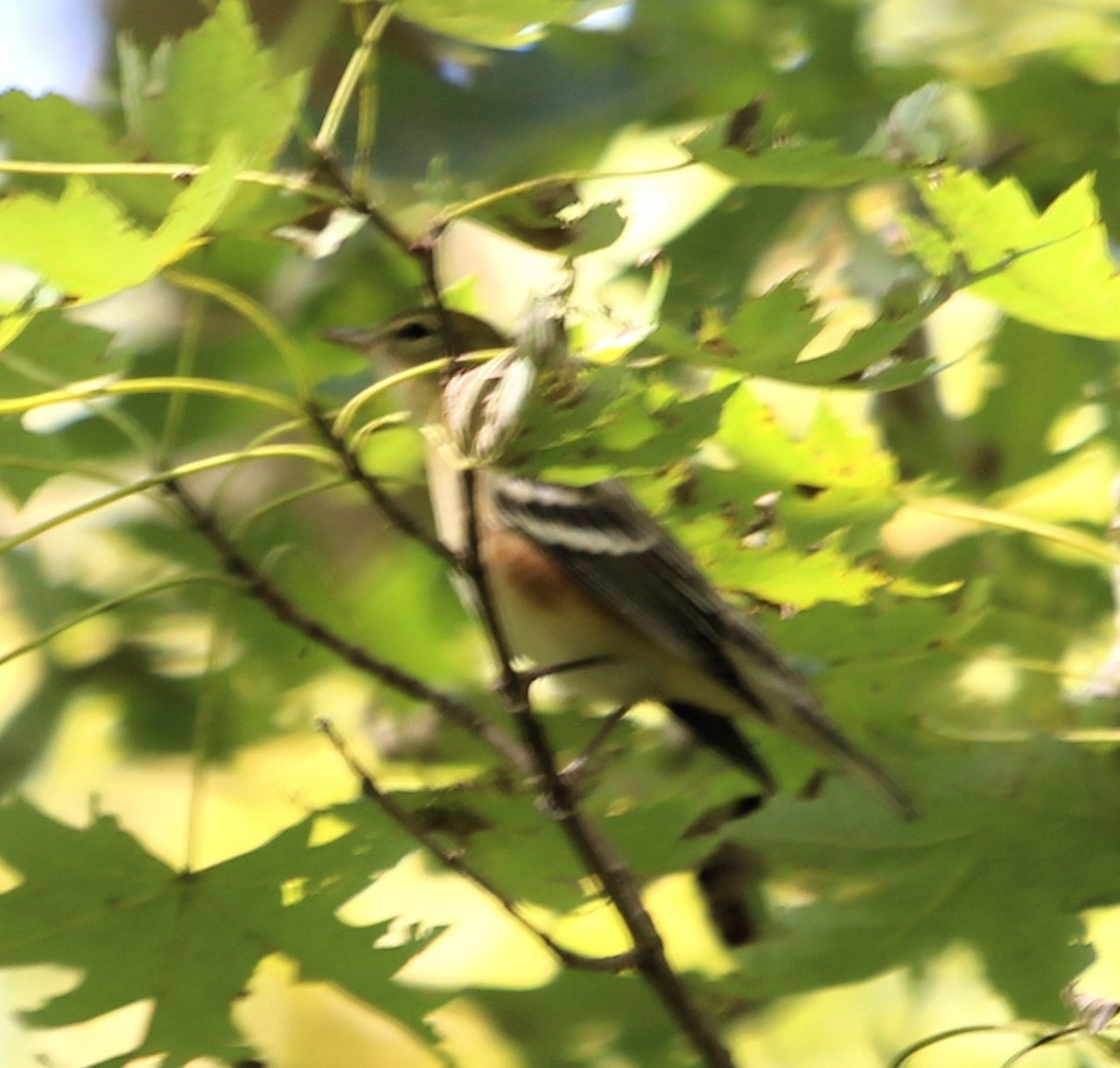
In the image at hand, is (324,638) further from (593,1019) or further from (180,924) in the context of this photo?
(593,1019)

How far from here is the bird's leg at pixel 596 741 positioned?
1463 mm

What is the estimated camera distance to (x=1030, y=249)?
3.15 ft

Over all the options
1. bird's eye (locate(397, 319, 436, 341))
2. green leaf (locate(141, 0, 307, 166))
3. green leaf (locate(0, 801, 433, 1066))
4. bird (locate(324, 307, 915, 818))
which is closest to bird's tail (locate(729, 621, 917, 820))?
bird (locate(324, 307, 915, 818))

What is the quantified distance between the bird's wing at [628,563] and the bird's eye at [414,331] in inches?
11.0

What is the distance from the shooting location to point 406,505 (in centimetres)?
238

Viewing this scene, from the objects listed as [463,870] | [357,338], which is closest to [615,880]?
[463,870]

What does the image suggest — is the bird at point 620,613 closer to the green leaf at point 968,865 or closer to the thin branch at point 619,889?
the green leaf at point 968,865

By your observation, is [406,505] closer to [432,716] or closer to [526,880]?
[432,716]

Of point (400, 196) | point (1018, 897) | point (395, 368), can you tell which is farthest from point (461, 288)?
point (1018, 897)

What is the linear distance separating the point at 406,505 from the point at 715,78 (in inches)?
34.4

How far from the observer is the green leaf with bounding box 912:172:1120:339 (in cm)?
98

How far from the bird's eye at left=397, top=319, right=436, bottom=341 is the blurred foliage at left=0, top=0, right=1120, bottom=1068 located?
0.06 m

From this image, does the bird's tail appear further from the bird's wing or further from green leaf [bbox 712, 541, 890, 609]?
green leaf [bbox 712, 541, 890, 609]

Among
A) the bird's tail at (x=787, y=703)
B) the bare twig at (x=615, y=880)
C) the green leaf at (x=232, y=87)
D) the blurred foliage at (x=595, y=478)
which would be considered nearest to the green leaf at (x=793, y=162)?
the blurred foliage at (x=595, y=478)
